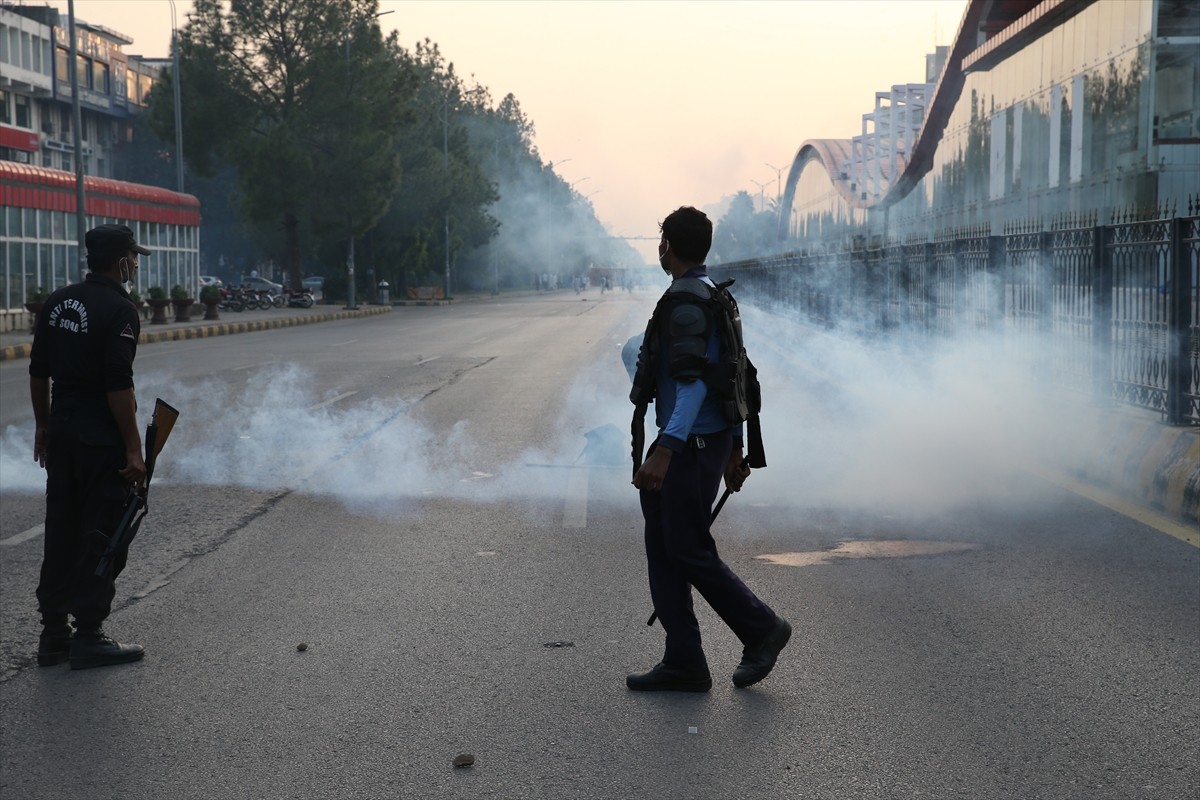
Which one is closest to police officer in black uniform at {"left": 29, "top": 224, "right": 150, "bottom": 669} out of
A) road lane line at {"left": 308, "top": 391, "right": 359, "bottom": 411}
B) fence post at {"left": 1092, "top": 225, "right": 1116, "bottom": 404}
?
fence post at {"left": 1092, "top": 225, "right": 1116, "bottom": 404}

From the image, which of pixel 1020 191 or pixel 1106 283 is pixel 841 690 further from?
pixel 1020 191

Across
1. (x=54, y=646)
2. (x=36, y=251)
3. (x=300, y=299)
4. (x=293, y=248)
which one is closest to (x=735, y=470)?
(x=54, y=646)

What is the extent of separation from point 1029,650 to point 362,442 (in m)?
7.43

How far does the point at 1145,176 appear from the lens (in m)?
30.2

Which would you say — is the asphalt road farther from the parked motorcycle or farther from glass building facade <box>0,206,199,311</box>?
the parked motorcycle

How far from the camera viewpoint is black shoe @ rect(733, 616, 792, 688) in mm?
4781

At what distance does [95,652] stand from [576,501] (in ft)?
13.4

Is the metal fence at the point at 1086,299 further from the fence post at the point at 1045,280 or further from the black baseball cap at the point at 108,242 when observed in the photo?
the black baseball cap at the point at 108,242

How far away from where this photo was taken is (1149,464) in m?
8.82

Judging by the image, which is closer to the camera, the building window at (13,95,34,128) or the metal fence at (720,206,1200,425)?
the metal fence at (720,206,1200,425)

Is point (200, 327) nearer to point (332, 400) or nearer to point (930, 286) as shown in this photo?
point (332, 400)

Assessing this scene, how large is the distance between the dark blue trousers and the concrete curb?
4.35 meters

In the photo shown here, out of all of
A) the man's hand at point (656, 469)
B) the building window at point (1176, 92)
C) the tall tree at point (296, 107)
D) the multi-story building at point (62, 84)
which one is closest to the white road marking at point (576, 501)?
the man's hand at point (656, 469)

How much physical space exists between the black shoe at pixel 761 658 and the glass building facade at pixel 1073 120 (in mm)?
24029
